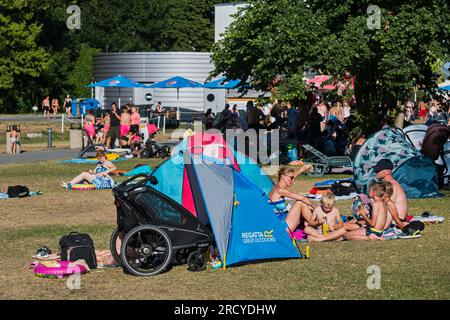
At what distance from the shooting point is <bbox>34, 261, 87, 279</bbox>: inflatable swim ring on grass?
35.8 feet

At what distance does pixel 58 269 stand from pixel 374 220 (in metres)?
4.64

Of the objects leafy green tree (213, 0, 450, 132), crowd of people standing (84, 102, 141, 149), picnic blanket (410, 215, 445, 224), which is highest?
leafy green tree (213, 0, 450, 132)

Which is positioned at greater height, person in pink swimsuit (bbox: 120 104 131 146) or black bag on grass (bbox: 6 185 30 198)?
person in pink swimsuit (bbox: 120 104 131 146)

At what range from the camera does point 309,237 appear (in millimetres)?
13133

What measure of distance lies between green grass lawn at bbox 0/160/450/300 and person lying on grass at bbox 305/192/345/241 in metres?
0.19

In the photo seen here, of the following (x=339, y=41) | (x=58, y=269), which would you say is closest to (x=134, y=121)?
(x=339, y=41)

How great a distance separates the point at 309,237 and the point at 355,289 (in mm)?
3154

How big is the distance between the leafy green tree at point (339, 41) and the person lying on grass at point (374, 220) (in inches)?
361

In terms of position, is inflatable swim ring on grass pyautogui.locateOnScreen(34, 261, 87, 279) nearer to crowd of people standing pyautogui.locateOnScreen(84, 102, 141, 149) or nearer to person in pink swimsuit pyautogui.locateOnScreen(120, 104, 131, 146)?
crowd of people standing pyautogui.locateOnScreen(84, 102, 141, 149)

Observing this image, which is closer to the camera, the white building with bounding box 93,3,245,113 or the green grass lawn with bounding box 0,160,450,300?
the green grass lawn with bounding box 0,160,450,300

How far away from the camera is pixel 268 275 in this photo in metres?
10.8

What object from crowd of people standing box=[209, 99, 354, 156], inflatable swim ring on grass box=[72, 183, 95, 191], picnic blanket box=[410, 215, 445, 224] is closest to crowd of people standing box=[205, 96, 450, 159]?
crowd of people standing box=[209, 99, 354, 156]
